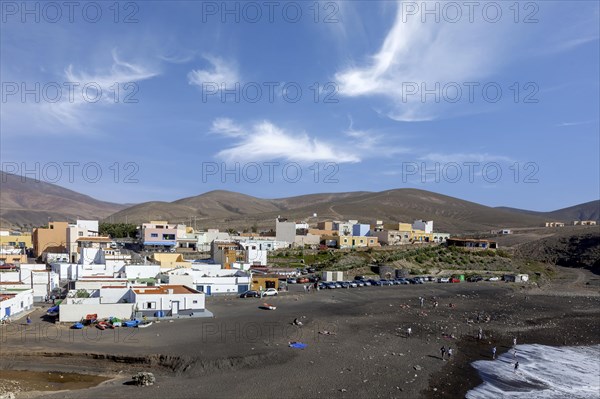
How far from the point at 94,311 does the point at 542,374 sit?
2751cm

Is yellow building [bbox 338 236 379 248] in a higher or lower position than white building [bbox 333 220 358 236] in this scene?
lower

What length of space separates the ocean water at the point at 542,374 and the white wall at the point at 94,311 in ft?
72.1

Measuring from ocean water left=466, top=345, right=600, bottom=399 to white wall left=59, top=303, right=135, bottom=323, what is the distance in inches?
865

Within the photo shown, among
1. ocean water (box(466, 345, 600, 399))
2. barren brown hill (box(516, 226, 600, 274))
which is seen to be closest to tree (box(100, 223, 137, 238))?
ocean water (box(466, 345, 600, 399))

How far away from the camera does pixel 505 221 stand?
7766 inches

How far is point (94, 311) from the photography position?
2952 cm

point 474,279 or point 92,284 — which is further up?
point 92,284

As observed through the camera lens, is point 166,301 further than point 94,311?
Yes

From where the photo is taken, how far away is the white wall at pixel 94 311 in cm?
2914

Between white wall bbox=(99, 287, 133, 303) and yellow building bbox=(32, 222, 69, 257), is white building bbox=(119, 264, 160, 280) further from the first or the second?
yellow building bbox=(32, 222, 69, 257)

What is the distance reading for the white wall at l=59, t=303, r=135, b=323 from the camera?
29.1m

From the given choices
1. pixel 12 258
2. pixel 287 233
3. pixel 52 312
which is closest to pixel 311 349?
pixel 52 312

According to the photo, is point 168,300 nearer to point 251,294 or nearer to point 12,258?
point 251,294

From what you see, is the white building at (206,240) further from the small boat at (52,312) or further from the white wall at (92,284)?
the small boat at (52,312)
